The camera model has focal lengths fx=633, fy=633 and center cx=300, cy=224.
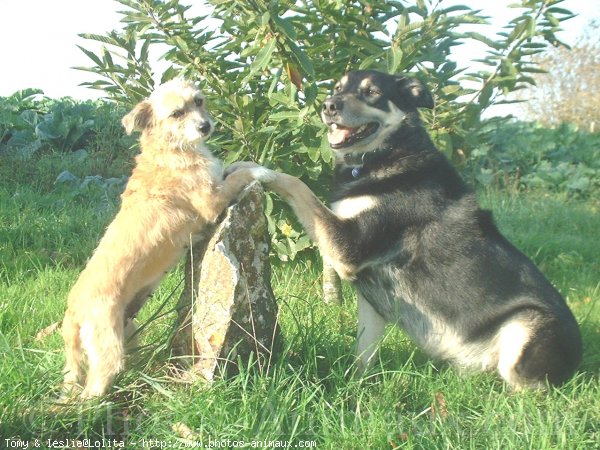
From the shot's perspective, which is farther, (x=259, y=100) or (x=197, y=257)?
(x=259, y=100)

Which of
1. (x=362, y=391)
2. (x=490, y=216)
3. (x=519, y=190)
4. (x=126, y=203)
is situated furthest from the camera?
(x=519, y=190)

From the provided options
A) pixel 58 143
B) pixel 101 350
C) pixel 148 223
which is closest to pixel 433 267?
pixel 148 223

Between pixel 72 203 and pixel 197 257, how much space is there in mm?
4894

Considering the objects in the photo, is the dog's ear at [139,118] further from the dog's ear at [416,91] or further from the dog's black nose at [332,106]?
the dog's ear at [416,91]

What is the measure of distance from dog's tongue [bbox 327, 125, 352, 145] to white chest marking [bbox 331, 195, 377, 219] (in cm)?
41

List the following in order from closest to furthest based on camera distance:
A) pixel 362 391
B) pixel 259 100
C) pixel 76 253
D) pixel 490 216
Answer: pixel 362 391 < pixel 490 216 < pixel 259 100 < pixel 76 253

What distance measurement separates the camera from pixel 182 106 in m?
3.76

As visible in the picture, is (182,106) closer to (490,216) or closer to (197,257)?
(197,257)

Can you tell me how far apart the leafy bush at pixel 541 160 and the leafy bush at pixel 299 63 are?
22.9 ft

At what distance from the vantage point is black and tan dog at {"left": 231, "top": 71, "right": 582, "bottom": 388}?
380 centimetres

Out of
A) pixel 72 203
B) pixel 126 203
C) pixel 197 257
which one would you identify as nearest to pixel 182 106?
pixel 126 203

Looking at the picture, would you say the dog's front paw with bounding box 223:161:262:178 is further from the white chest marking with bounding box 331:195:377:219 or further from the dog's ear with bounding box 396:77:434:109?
the dog's ear with bounding box 396:77:434:109

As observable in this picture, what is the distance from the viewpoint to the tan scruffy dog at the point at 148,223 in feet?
10.3

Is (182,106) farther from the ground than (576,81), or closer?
farther from the ground
